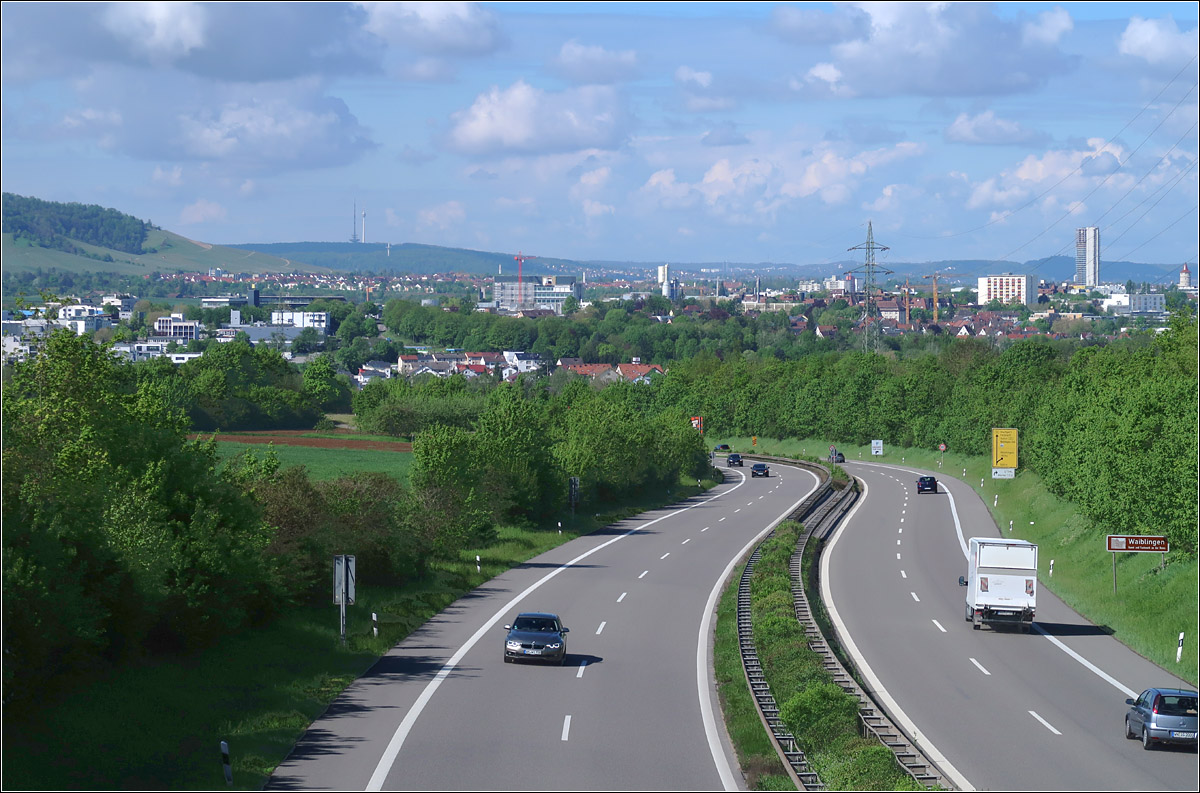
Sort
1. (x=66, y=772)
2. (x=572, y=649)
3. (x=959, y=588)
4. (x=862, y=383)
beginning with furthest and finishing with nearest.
A: (x=862, y=383) → (x=959, y=588) → (x=572, y=649) → (x=66, y=772)

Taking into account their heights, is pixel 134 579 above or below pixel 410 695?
above

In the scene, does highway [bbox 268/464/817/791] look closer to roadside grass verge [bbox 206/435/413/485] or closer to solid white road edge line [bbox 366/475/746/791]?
solid white road edge line [bbox 366/475/746/791]

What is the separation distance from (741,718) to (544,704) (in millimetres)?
4131

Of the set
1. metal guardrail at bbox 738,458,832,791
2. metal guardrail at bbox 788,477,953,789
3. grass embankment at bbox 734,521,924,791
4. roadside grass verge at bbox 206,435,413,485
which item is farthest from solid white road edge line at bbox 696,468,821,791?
roadside grass verge at bbox 206,435,413,485

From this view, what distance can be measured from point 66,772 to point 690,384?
148757mm

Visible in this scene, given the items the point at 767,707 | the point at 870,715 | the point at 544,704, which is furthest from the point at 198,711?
the point at 870,715

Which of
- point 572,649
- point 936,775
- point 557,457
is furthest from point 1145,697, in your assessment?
point 557,457

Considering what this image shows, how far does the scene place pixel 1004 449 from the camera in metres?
72.7

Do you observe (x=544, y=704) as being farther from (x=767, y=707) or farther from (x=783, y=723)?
(x=783, y=723)

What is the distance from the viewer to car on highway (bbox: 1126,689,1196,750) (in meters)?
22.4

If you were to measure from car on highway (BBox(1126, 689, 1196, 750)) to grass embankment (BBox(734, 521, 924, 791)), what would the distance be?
17.5 feet

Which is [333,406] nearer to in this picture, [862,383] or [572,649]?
[862,383]

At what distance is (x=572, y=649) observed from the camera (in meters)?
32.0

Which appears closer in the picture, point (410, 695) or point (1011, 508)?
point (410, 695)
